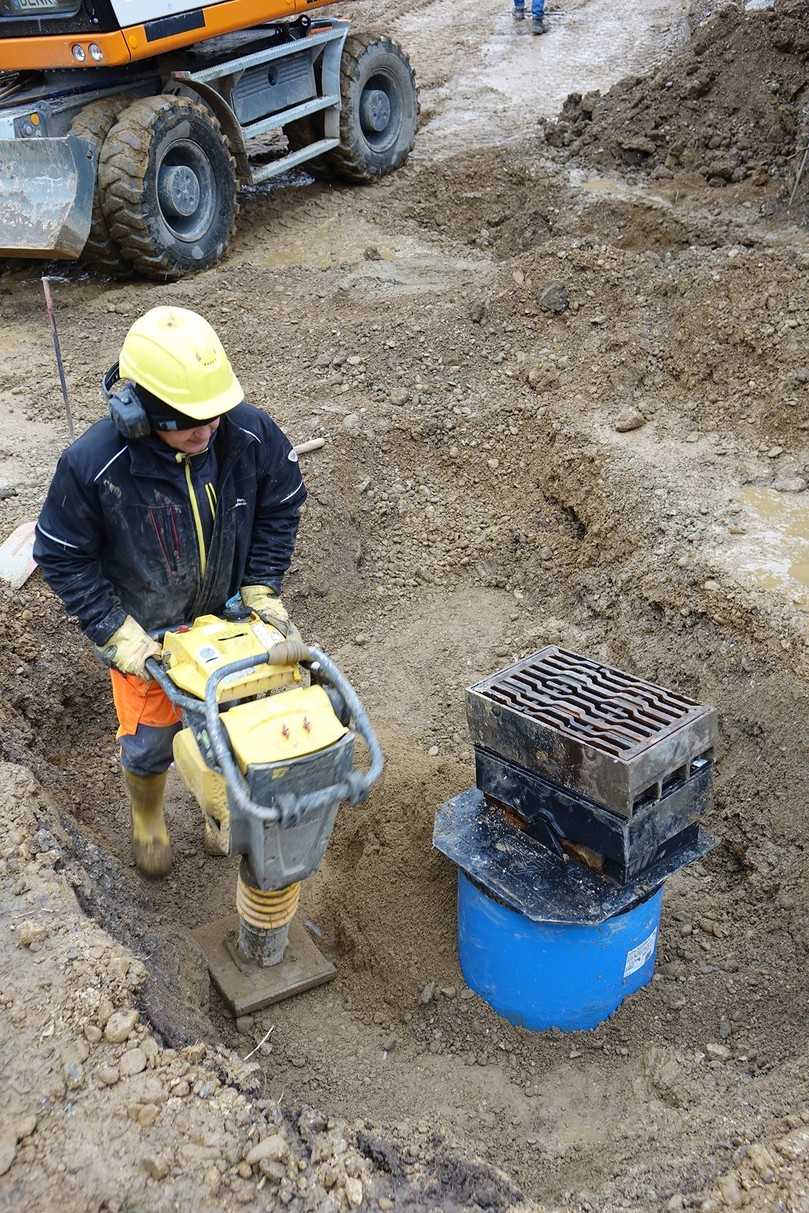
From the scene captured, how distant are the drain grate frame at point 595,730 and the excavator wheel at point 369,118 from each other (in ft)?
26.3

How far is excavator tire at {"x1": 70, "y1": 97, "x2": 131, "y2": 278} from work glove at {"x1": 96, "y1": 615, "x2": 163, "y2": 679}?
5550 millimetres

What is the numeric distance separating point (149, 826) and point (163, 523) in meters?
1.32

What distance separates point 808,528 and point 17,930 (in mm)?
3940

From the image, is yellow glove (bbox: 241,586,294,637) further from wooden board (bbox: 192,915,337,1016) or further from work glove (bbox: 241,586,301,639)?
wooden board (bbox: 192,915,337,1016)

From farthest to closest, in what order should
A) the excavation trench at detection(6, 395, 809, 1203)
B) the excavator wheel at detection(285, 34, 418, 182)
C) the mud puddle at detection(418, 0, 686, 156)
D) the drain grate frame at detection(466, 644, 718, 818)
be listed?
the mud puddle at detection(418, 0, 686, 156) → the excavator wheel at detection(285, 34, 418, 182) → the excavation trench at detection(6, 395, 809, 1203) → the drain grate frame at detection(466, 644, 718, 818)

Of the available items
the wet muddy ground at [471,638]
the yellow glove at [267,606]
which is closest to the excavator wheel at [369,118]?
the wet muddy ground at [471,638]

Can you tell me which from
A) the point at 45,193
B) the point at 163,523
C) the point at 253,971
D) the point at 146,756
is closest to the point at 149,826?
the point at 146,756

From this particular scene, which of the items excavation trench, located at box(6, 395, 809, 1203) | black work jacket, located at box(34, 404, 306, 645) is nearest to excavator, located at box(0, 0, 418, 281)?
excavation trench, located at box(6, 395, 809, 1203)

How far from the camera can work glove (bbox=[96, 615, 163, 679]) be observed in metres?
3.37

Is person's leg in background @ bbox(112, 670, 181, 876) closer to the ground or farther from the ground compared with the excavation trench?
farther from the ground

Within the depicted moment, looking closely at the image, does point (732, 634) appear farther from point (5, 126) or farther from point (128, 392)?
point (5, 126)

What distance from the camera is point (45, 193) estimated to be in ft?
25.1

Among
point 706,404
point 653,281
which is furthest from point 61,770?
point 653,281

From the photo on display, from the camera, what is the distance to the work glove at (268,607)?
3486mm
